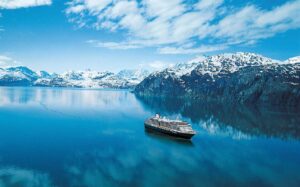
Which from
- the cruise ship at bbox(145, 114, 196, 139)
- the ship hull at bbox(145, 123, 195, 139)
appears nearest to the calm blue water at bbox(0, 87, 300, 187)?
the ship hull at bbox(145, 123, 195, 139)

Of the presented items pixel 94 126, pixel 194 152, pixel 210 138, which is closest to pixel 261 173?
pixel 194 152

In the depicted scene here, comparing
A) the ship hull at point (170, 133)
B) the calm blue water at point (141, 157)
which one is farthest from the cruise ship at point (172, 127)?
the calm blue water at point (141, 157)

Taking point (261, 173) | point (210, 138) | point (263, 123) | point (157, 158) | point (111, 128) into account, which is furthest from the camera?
point (263, 123)

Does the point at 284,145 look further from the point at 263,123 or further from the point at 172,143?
the point at 263,123

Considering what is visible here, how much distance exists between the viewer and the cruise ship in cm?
9388

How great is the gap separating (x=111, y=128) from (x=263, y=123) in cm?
7834

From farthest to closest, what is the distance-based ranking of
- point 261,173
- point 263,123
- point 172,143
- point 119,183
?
point 263,123
point 172,143
point 261,173
point 119,183

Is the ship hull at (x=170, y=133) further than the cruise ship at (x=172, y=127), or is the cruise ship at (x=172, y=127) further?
the cruise ship at (x=172, y=127)

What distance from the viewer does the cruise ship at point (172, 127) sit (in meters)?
Result: 93.9

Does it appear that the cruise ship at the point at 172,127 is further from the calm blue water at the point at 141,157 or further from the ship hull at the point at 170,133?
the calm blue water at the point at 141,157

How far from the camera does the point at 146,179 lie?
182ft

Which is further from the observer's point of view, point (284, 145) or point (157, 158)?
point (284, 145)

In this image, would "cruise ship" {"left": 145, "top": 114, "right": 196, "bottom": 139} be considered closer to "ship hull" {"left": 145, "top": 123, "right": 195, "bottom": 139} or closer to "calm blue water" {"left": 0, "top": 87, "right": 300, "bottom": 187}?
"ship hull" {"left": 145, "top": 123, "right": 195, "bottom": 139}

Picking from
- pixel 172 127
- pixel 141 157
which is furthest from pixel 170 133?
pixel 141 157
